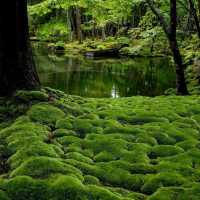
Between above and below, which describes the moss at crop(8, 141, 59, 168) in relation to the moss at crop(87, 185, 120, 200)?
above

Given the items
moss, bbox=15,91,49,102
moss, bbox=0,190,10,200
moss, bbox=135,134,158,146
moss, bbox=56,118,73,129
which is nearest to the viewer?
moss, bbox=0,190,10,200

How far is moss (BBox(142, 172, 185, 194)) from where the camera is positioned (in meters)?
7.66

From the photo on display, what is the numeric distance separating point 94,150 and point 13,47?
467cm

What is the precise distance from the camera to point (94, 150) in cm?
943

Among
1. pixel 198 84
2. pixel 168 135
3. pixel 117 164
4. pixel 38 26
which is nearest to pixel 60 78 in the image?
pixel 198 84

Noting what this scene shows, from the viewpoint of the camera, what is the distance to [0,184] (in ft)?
23.4

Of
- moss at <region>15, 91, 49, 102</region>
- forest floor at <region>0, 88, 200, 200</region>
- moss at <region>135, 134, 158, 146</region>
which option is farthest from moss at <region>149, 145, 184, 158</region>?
moss at <region>15, 91, 49, 102</region>

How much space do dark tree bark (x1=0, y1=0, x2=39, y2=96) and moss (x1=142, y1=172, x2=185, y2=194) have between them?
19.5 feet

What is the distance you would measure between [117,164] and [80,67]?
27844 mm

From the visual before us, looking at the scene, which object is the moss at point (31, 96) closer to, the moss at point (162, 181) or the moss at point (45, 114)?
the moss at point (45, 114)

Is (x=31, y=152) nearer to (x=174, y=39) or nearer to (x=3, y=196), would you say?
(x=3, y=196)

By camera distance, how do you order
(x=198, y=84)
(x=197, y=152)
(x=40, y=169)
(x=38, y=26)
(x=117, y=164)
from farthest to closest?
(x=38, y=26)
(x=198, y=84)
(x=197, y=152)
(x=117, y=164)
(x=40, y=169)

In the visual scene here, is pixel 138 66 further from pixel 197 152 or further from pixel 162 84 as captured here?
pixel 197 152

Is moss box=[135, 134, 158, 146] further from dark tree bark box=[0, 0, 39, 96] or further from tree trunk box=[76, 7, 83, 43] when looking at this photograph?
tree trunk box=[76, 7, 83, 43]
